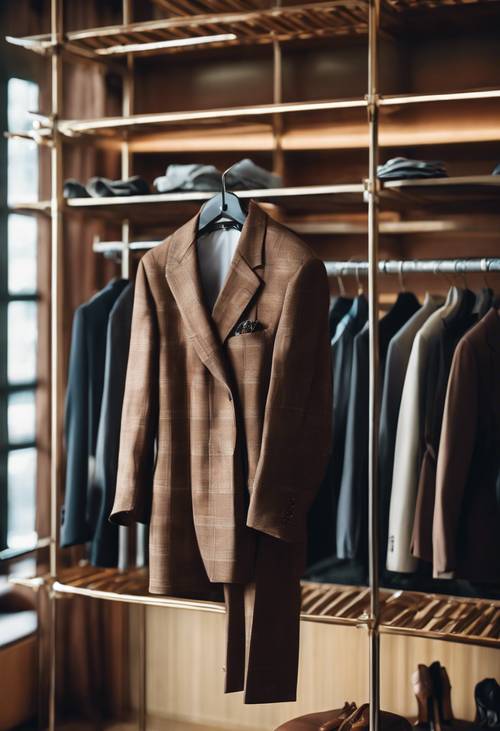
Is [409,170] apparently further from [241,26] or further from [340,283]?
[241,26]

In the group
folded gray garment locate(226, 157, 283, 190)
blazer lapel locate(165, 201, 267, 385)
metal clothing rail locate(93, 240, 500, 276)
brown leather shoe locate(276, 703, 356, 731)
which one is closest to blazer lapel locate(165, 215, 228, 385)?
blazer lapel locate(165, 201, 267, 385)

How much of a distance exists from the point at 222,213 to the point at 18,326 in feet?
3.68

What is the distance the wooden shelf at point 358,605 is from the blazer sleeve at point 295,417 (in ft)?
1.50

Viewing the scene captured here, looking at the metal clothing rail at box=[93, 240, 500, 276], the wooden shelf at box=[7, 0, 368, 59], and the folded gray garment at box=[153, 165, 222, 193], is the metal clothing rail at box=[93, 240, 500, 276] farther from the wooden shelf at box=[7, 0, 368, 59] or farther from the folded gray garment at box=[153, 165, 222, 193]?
the wooden shelf at box=[7, 0, 368, 59]

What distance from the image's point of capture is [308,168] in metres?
3.47

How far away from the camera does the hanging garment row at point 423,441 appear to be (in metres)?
2.71

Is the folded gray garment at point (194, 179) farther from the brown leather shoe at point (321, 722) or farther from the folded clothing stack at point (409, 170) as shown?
the brown leather shoe at point (321, 722)

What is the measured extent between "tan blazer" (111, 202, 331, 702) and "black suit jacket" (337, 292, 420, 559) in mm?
297

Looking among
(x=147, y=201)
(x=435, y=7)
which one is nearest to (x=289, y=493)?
(x=147, y=201)

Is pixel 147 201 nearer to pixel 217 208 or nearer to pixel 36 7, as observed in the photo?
pixel 217 208

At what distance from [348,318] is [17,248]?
4.02 ft

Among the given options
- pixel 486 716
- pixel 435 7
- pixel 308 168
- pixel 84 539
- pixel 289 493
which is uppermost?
pixel 435 7

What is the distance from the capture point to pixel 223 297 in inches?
102

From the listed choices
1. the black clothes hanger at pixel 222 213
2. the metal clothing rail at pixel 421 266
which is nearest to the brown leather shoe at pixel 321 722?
the metal clothing rail at pixel 421 266
